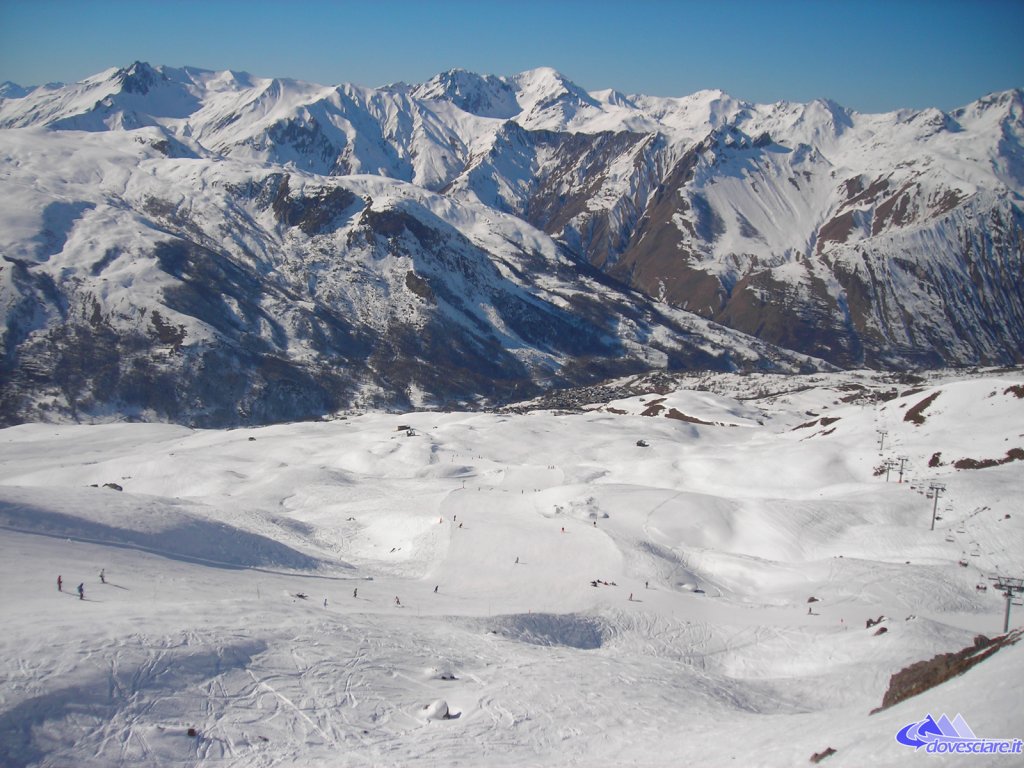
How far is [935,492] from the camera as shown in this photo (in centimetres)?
6912

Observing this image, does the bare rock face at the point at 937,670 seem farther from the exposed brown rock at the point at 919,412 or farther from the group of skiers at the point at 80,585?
the exposed brown rock at the point at 919,412

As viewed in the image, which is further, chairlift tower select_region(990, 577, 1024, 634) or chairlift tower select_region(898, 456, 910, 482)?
chairlift tower select_region(898, 456, 910, 482)

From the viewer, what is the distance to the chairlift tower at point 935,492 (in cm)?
6681

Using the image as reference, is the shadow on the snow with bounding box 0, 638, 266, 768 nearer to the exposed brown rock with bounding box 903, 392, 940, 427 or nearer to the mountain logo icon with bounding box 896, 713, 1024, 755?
the mountain logo icon with bounding box 896, 713, 1024, 755

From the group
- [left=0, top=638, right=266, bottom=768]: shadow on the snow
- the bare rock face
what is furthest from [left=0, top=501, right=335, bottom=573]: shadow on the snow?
the bare rock face

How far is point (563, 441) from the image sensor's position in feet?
427

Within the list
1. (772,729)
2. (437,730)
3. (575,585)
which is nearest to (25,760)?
(437,730)

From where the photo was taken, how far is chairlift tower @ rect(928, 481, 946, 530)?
219ft

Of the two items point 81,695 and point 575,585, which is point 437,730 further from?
point 575,585

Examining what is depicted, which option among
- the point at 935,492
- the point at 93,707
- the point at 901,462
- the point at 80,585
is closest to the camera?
the point at 93,707

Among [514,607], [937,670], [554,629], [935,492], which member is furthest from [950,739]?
[935,492]

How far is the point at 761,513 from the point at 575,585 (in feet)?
87.9

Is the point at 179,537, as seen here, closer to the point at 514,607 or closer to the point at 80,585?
the point at 80,585

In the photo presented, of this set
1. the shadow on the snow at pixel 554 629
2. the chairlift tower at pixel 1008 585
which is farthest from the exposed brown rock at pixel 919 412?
the shadow on the snow at pixel 554 629
